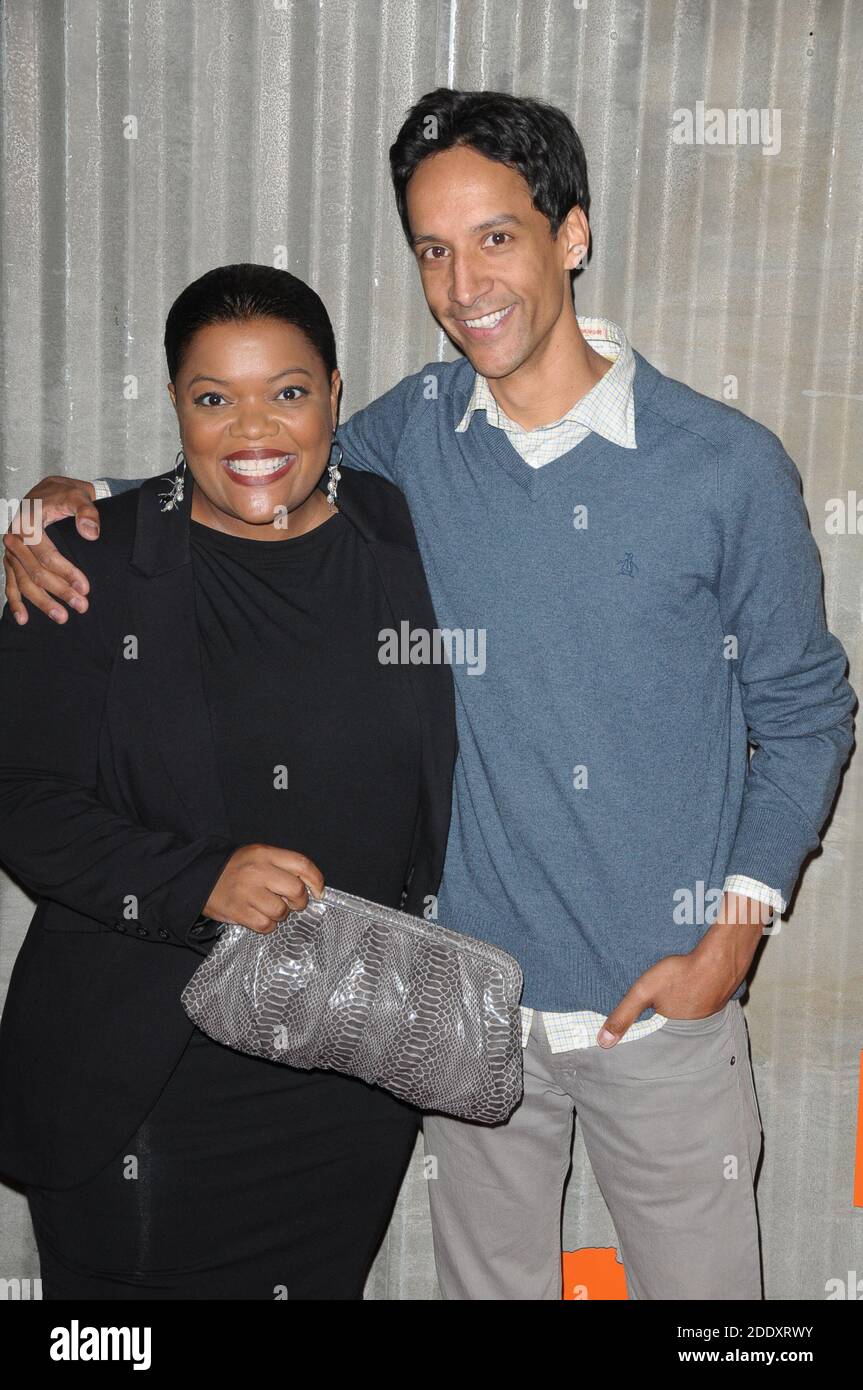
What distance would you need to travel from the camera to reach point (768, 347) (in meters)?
2.35

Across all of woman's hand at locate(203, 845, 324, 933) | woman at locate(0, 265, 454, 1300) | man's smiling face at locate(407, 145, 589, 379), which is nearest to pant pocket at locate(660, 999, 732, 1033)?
woman at locate(0, 265, 454, 1300)

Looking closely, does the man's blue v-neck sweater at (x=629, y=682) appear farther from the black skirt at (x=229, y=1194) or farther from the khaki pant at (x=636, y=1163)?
the black skirt at (x=229, y=1194)

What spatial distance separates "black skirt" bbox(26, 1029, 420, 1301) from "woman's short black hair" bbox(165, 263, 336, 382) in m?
0.98

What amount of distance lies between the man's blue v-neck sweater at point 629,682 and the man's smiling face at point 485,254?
0.54 feet

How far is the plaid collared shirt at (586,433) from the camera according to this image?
6.14ft

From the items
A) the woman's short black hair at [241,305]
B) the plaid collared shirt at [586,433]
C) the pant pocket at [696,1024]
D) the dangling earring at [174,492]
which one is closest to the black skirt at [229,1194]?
the plaid collared shirt at [586,433]

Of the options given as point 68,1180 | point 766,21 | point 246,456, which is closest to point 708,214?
point 766,21

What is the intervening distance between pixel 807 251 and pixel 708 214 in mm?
186

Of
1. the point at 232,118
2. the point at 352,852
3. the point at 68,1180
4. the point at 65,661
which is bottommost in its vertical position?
the point at 68,1180

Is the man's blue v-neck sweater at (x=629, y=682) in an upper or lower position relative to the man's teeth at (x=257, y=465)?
lower

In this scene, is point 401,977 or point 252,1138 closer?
point 401,977

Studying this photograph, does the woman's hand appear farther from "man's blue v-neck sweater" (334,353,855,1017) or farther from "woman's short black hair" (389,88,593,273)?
"woman's short black hair" (389,88,593,273)

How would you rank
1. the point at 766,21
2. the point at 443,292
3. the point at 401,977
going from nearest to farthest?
1. the point at 401,977
2. the point at 443,292
3. the point at 766,21

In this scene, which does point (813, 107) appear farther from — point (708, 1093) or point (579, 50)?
point (708, 1093)
